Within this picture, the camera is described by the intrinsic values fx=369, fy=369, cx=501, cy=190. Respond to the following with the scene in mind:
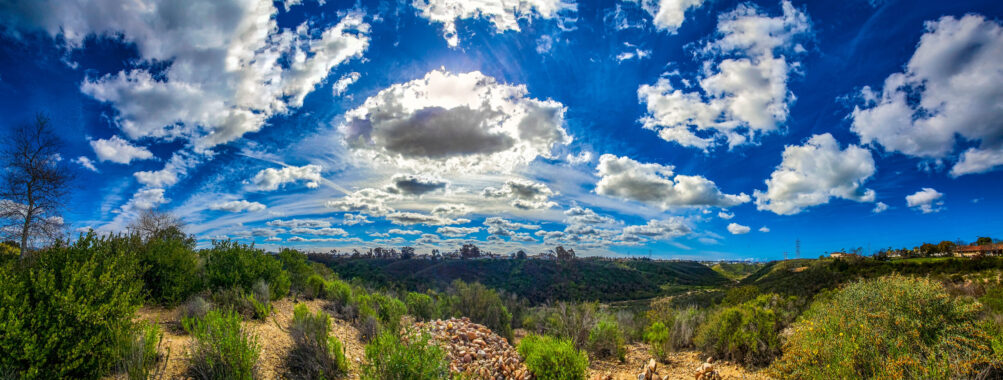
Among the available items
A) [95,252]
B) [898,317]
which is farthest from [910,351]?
[95,252]

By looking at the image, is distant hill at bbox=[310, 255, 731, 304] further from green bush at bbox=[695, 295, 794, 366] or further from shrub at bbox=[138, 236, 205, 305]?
green bush at bbox=[695, 295, 794, 366]

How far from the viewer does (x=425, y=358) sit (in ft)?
16.8

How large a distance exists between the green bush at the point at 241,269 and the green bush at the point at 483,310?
6.20 meters

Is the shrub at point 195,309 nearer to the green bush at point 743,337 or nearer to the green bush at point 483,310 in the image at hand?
the green bush at point 483,310

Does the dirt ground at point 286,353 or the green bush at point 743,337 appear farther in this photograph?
the green bush at point 743,337

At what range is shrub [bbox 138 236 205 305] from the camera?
27.7ft

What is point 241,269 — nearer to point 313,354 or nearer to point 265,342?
point 265,342

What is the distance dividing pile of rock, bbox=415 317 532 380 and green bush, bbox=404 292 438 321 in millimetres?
2700

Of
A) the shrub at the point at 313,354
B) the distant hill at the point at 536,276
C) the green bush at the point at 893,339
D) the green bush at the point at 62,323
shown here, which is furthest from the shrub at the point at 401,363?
the distant hill at the point at 536,276

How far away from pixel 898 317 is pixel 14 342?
11.8m

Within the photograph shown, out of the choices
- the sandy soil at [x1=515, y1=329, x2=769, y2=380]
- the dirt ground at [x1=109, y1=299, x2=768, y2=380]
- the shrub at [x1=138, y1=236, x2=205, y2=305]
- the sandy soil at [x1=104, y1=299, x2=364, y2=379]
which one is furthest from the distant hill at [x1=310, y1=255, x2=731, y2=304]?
the sandy soil at [x1=515, y1=329, x2=769, y2=380]

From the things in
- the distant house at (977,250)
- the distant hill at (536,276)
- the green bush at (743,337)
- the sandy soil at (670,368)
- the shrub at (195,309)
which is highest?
the distant house at (977,250)

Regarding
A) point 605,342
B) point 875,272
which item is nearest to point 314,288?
point 605,342

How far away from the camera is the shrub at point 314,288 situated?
13035 millimetres
